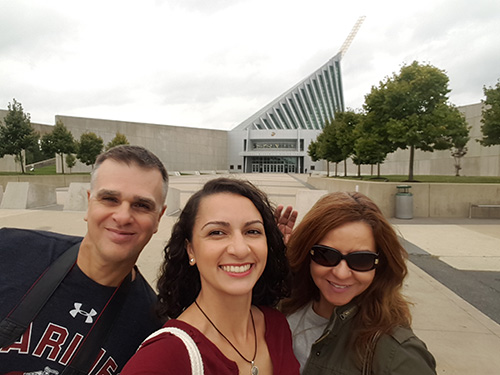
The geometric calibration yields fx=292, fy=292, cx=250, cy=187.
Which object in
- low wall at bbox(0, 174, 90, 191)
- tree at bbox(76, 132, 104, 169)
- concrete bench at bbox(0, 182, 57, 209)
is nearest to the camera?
concrete bench at bbox(0, 182, 57, 209)

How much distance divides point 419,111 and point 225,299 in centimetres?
1390

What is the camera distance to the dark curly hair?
1.28 meters

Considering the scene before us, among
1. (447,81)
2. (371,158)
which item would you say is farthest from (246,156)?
(447,81)

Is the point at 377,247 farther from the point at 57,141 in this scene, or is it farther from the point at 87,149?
the point at 87,149

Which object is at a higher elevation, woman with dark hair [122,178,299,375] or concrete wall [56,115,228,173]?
concrete wall [56,115,228,173]

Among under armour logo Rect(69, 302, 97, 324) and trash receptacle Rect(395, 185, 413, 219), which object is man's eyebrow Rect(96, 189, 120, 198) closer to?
under armour logo Rect(69, 302, 97, 324)

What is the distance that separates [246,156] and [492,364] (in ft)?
195

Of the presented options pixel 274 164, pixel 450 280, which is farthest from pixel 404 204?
pixel 274 164

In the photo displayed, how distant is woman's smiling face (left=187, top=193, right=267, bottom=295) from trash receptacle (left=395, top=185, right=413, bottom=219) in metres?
9.42

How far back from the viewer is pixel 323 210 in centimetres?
145

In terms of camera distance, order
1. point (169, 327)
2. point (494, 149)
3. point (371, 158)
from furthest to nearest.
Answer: point (494, 149) → point (371, 158) → point (169, 327)

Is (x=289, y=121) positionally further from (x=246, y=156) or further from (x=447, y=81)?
(x=447, y=81)

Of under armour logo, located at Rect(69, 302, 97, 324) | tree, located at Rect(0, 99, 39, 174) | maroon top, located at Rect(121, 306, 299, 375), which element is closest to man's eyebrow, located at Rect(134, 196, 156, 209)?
under armour logo, located at Rect(69, 302, 97, 324)

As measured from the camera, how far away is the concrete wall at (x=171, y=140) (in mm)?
37656
